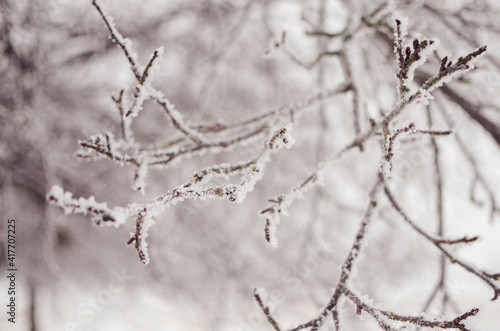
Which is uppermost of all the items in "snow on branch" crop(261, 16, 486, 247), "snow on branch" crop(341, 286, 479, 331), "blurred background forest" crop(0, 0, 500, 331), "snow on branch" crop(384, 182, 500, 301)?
"blurred background forest" crop(0, 0, 500, 331)

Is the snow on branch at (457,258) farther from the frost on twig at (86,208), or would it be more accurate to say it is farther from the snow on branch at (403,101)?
the frost on twig at (86,208)

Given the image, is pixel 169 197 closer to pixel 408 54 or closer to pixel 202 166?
pixel 408 54

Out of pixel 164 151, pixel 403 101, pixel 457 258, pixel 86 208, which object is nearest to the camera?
pixel 86 208

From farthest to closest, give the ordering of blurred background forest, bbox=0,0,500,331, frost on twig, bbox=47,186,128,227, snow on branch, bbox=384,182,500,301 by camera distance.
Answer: blurred background forest, bbox=0,0,500,331 → snow on branch, bbox=384,182,500,301 → frost on twig, bbox=47,186,128,227

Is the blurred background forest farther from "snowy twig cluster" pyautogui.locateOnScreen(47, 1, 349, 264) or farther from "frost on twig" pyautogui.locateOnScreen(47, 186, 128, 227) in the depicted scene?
"frost on twig" pyautogui.locateOnScreen(47, 186, 128, 227)

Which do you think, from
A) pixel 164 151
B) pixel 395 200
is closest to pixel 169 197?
pixel 164 151

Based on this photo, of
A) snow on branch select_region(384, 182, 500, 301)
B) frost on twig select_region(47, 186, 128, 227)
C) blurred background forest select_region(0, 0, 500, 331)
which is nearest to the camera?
frost on twig select_region(47, 186, 128, 227)

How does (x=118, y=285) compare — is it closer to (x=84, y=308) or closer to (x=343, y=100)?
(x=84, y=308)

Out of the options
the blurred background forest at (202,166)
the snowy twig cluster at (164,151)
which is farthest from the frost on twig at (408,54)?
the blurred background forest at (202,166)

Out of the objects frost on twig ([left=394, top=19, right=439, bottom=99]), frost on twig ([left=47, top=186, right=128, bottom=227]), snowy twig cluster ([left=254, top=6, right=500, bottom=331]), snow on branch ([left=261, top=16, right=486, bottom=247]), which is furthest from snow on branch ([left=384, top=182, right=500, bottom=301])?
frost on twig ([left=47, top=186, right=128, bottom=227])
